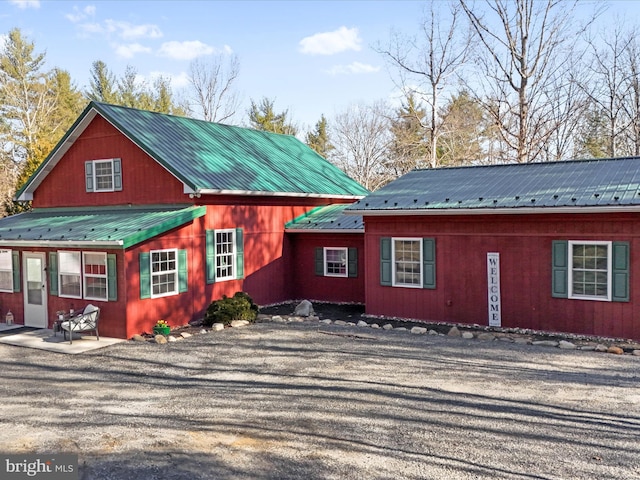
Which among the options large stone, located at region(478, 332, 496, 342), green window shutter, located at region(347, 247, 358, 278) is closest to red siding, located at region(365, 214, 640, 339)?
large stone, located at region(478, 332, 496, 342)

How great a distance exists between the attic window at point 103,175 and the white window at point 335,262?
742 centimetres

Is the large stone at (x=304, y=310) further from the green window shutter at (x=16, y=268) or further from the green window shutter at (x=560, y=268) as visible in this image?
the green window shutter at (x=16, y=268)

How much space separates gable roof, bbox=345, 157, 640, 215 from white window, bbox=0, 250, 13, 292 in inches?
413

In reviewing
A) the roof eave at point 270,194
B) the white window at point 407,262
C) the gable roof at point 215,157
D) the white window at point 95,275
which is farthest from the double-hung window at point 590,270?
the white window at point 95,275

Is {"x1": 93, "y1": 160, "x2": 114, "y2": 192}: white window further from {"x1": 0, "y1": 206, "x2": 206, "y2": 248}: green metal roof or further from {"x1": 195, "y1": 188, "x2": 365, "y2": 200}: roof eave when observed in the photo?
{"x1": 195, "y1": 188, "x2": 365, "y2": 200}: roof eave

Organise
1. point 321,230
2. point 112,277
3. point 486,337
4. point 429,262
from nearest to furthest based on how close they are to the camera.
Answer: point 486,337, point 112,277, point 429,262, point 321,230

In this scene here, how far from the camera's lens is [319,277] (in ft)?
65.9

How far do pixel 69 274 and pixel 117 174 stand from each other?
13.1ft

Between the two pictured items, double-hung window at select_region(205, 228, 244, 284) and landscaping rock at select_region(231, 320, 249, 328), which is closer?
landscaping rock at select_region(231, 320, 249, 328)

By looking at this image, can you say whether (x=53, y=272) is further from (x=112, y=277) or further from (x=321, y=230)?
(x=321, y=230)

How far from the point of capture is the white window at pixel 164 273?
1512cm

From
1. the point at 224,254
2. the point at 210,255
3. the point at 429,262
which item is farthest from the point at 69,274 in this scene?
the point at 429,262

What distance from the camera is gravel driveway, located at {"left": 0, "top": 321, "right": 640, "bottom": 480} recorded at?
677cm

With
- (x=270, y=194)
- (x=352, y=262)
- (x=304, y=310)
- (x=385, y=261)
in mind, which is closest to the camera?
(x=385, y=261)
